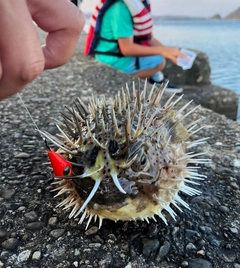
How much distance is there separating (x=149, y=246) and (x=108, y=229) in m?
0.12

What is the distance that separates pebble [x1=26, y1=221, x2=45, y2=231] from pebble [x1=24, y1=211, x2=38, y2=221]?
2 cm

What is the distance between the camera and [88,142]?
33.7 inches

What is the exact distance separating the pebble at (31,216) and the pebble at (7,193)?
0.11 metres

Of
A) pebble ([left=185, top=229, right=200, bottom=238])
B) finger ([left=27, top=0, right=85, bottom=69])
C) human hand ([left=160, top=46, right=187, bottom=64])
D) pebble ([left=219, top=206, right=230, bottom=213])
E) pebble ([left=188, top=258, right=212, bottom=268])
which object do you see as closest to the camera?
finger ([left=27, top=0, right=85, bottom=69])

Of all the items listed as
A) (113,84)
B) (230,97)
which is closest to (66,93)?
(113,84)

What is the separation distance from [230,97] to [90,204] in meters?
2.72

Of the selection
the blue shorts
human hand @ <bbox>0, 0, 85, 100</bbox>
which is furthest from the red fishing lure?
the blue shorts

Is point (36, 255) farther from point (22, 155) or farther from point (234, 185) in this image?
point (234, 185)

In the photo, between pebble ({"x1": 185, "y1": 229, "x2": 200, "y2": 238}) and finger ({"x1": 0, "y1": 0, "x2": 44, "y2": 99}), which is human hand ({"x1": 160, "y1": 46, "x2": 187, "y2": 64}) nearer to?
pebble ({"x1": 185, "y1": 229, "x2": 200, "y2": 238})

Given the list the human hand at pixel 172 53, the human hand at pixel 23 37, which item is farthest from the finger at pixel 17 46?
the human hand at pixel 172 53

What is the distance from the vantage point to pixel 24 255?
3.04 feet

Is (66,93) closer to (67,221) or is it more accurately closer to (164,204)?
(67,221)

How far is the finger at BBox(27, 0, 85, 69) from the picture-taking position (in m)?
0.77

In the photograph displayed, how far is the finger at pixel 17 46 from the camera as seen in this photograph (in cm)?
60
